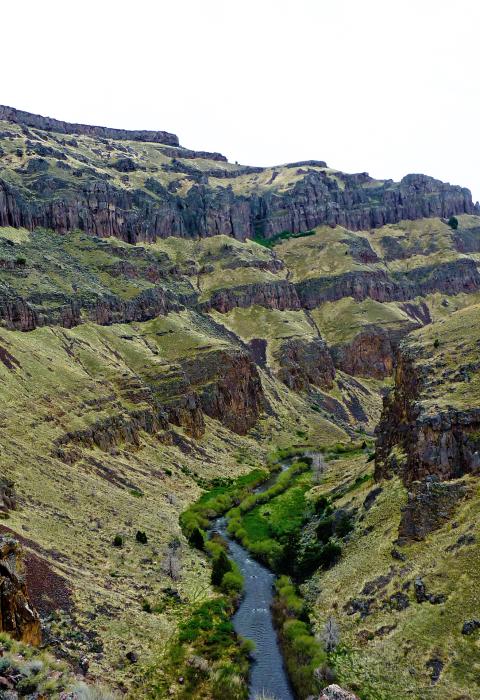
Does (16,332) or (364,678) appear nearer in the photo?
(364,678)

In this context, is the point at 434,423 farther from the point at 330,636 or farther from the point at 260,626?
the point at 260,626

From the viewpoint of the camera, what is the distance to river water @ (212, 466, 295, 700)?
4424 cm

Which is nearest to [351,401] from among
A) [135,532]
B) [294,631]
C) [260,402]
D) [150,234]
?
[260,402]

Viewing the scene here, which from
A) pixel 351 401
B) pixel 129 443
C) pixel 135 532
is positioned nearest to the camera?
pixel 135 532

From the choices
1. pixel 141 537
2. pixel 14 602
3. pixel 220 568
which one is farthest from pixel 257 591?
pixel 14 602

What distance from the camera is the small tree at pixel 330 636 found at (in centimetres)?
4625

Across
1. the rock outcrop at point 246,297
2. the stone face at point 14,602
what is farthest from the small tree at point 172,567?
the rock outcrop at point 246,297

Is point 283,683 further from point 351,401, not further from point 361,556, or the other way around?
point 351,401

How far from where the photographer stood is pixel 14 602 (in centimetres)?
3753

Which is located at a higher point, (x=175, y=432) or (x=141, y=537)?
(x=175, y=432)

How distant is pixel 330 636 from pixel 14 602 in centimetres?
2430

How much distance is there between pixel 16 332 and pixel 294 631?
78.6 metres

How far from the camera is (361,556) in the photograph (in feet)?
185

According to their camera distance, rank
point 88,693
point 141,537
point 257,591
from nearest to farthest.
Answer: point 88,693
point 257,591
point 141,537
